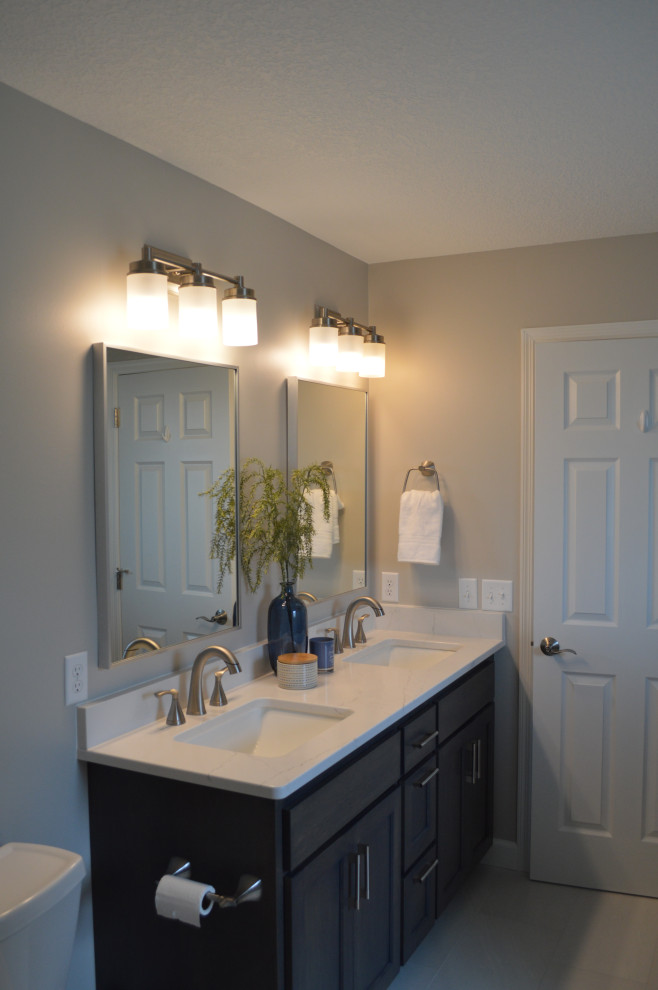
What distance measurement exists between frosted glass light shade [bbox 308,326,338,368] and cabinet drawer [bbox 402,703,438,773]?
1.23 m

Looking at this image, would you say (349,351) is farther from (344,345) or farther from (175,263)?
(175,263)

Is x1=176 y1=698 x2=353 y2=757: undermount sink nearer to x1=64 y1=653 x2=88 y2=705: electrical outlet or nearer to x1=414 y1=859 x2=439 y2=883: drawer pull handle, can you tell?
x1=64 y1=653 x2=88 y2=705: electrical outlet

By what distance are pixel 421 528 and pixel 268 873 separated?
5.61 feet

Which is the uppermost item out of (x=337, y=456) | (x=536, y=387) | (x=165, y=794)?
(x=536, y=387)

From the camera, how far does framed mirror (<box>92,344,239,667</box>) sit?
204 cm

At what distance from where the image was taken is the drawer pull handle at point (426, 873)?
2.52 metres

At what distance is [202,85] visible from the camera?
1809 millimetres

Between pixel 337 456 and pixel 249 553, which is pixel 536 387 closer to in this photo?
pixel 337 456

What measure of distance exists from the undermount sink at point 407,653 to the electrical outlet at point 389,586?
0.25m

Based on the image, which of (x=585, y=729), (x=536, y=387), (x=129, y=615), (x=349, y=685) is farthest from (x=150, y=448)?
(x=585, y=729)

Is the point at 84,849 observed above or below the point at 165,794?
below

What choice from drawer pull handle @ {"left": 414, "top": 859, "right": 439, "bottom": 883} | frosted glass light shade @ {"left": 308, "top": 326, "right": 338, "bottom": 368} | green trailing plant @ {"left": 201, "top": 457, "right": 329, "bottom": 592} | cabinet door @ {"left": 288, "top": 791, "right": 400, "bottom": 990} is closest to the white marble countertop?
cabinet door @ {"left": 288, "top": 791, "right": 400, "bottom": 990}

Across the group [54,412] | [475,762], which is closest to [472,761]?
[475,762]

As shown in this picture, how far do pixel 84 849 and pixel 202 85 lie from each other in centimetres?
177
